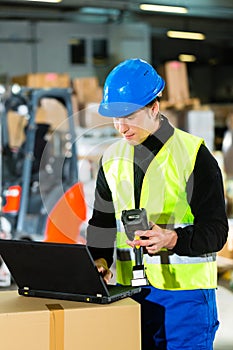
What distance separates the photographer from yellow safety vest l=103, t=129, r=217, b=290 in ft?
8.59

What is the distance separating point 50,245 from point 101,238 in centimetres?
51

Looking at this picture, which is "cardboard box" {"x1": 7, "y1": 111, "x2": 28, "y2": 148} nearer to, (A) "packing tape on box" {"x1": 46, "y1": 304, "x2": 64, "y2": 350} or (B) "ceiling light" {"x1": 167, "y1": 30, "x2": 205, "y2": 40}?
(B) "ceiling light" {"x1": 167, "y1": 30, "x2": 205, "y2": 40}

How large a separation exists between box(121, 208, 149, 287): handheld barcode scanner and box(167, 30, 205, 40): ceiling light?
54.3 ft

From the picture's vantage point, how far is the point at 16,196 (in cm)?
912

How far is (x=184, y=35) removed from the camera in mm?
18844

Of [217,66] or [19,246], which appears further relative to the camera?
[217,66]

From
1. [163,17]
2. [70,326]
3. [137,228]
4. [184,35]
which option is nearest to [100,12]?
[163,17]

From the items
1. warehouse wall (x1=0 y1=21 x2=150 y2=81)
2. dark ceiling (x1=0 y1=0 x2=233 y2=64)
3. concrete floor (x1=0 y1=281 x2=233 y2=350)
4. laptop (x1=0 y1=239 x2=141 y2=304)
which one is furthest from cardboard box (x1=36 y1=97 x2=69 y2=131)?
laptop (x1=0 y1=239 x2=141 y2=304)

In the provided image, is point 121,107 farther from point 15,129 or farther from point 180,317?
point 15,129

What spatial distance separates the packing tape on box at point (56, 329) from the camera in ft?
7.45

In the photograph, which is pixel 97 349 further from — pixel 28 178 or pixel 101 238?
pixel 28 178

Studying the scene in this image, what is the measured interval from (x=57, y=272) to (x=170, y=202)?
47cm

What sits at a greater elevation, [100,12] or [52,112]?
[100,12]

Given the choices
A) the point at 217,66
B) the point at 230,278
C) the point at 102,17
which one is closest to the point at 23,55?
the point at 102,17
